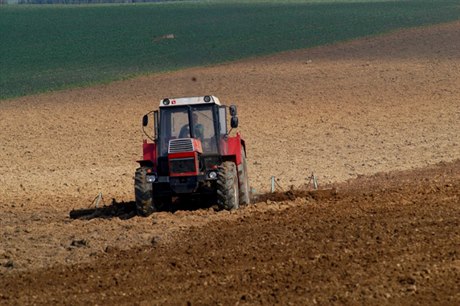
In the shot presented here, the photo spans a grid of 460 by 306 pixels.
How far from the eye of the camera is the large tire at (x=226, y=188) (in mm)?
16531

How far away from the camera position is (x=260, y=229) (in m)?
14.3

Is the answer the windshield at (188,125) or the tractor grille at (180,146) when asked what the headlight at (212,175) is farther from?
the windshield at (188,125)

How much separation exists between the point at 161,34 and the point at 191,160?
169 ft

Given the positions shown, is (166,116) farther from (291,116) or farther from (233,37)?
(233,37)

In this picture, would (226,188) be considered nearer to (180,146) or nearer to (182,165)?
(182,165)

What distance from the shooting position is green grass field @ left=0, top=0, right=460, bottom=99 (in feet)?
159

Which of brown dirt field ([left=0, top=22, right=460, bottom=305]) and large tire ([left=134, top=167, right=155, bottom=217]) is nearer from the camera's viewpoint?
brown dirt field ([left=0, top=22, right=460, bottom=305])

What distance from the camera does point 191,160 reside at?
16750 mm

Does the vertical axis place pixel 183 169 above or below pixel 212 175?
above

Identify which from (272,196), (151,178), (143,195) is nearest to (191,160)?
(151,178)

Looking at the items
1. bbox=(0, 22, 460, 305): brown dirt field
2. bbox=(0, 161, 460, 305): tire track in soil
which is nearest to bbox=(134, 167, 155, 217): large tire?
bbox=(0, 22, 460, 305): brown dirt field

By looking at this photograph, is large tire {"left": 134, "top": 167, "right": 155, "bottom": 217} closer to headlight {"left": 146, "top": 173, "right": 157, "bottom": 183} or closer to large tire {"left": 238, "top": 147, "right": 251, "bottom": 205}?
headlight {"left": 146, "top": 173, "right": 157, "bottom": 183}

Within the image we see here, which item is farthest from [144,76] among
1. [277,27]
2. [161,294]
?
[161,294]

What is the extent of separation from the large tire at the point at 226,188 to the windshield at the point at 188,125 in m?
0.99
